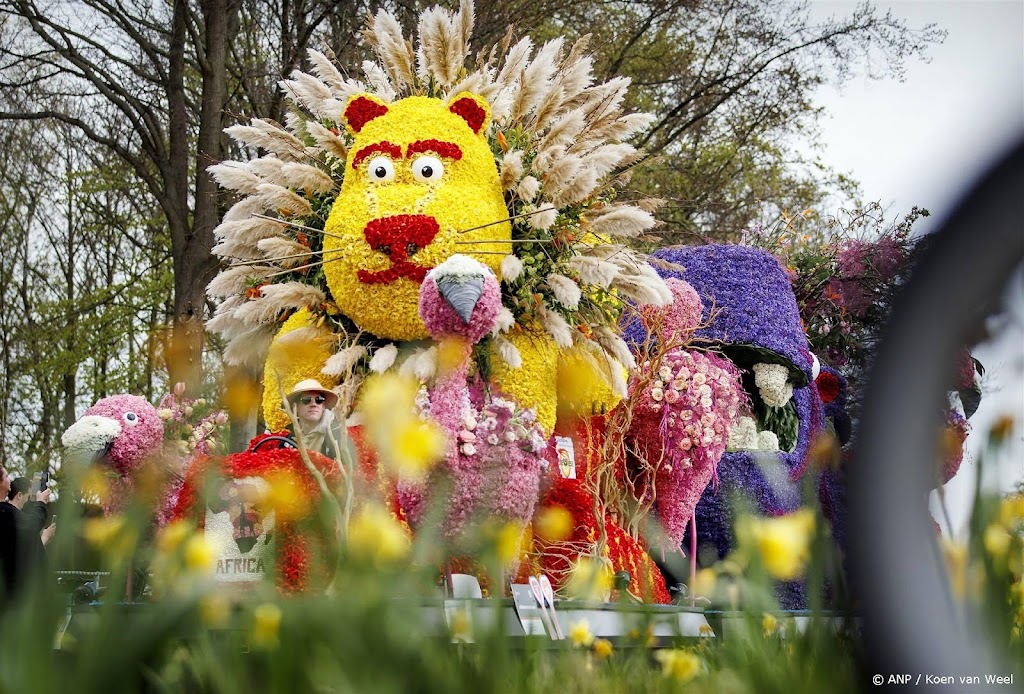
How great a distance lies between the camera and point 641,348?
5.35 metres

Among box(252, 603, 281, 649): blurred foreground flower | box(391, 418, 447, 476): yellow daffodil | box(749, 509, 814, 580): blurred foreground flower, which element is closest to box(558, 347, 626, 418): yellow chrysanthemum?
box(391, 418, 447, 476): yellow daffodil

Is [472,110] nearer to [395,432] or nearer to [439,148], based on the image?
[439,148]

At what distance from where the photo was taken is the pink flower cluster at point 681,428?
4828mm

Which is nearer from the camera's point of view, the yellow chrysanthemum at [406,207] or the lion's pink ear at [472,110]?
the yellow chrysanthemum at [406,207]

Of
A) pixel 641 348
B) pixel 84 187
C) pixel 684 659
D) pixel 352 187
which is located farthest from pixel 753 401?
pixel 84 187

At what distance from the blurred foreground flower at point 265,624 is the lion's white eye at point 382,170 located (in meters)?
3.24

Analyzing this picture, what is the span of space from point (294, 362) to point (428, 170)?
94 cm

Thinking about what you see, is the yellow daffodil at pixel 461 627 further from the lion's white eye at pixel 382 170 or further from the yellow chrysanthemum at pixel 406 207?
the lion's white eye at pixel 382 170

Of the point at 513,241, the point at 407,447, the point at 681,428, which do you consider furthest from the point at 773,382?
the point at 407,447

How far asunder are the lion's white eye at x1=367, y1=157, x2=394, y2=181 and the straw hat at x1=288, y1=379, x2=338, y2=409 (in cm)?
84

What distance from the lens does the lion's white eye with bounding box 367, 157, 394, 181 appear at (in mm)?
4148

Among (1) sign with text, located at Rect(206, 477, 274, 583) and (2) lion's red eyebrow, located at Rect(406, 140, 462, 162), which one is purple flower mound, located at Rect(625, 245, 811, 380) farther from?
(1) sign with text, located at Rect(206, 477, 274, 583)

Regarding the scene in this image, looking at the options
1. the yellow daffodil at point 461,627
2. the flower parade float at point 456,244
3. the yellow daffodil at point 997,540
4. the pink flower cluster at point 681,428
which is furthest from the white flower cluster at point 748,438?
the yellow daffodil at point 461,627

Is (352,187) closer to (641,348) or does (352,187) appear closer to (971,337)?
(641,348)
